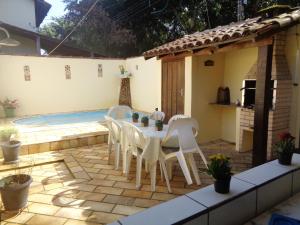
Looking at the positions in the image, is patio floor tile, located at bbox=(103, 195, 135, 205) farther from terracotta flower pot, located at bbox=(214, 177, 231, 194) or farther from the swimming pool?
the swimming pool

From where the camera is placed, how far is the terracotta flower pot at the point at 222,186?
4.50 ft

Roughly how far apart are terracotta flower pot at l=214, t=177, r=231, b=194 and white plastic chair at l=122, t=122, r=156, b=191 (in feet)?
6.64

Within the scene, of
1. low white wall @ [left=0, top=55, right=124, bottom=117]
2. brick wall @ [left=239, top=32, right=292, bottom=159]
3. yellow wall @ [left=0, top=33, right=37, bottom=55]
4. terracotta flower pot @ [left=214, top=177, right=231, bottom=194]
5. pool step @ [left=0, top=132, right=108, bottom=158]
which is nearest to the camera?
terracotta flower pot @ [left=214, top=177, right=231, bottom=194]

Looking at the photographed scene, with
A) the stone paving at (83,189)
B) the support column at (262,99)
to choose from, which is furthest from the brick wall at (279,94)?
the stone paving at (83,189)

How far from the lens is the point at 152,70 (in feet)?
31.0

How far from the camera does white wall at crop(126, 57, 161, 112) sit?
9.44 meters

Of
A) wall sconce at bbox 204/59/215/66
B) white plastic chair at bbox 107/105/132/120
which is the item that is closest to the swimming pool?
white plastic chair at bbox 107/105/132/120

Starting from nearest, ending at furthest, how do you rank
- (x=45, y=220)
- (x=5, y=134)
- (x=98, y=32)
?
(x=45, y=220), (x=5, y=134), (x=98, y=32)

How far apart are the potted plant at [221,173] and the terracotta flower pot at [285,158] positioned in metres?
0.45

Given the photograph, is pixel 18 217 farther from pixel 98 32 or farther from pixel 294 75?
pixel 98 32

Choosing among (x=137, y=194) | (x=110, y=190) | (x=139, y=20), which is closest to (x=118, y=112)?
(x=110, y=190)

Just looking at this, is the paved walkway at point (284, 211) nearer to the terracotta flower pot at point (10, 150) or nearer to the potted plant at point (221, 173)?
the potted plant at point (221, 173)

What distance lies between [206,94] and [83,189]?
12.0 feet

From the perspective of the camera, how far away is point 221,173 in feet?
5.09
